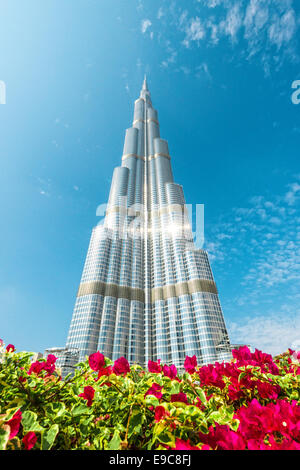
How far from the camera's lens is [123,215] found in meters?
108

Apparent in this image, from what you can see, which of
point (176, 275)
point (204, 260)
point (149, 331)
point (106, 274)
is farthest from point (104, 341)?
point (204, 260)

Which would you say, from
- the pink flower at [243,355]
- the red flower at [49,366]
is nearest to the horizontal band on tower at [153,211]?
the pink flower at [243,355]

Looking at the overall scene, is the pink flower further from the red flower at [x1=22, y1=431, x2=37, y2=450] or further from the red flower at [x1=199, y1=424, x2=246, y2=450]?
the red flower at [x1=22, y1=431, x2=37, y2=450]

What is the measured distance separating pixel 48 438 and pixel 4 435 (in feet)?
1.18

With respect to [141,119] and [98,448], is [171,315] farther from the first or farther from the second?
[141,119]

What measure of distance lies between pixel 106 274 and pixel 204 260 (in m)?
40.3

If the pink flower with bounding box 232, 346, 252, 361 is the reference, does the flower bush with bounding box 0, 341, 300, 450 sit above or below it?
below

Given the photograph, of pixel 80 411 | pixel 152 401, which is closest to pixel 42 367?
pixel 80 411

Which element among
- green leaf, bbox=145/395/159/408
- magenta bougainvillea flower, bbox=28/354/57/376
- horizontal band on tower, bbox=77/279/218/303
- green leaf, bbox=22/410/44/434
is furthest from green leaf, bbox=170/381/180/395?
horizontal band on tower, bbox=77/279/218/303

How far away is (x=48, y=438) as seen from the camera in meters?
1.60

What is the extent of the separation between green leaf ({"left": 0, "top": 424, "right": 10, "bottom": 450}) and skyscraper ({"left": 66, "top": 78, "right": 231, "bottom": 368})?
67.1 m

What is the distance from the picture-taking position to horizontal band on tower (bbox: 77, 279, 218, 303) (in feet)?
279

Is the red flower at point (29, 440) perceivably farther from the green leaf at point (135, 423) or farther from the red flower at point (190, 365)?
the red flower at point (190, 365)

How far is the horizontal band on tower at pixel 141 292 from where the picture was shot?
279ft
